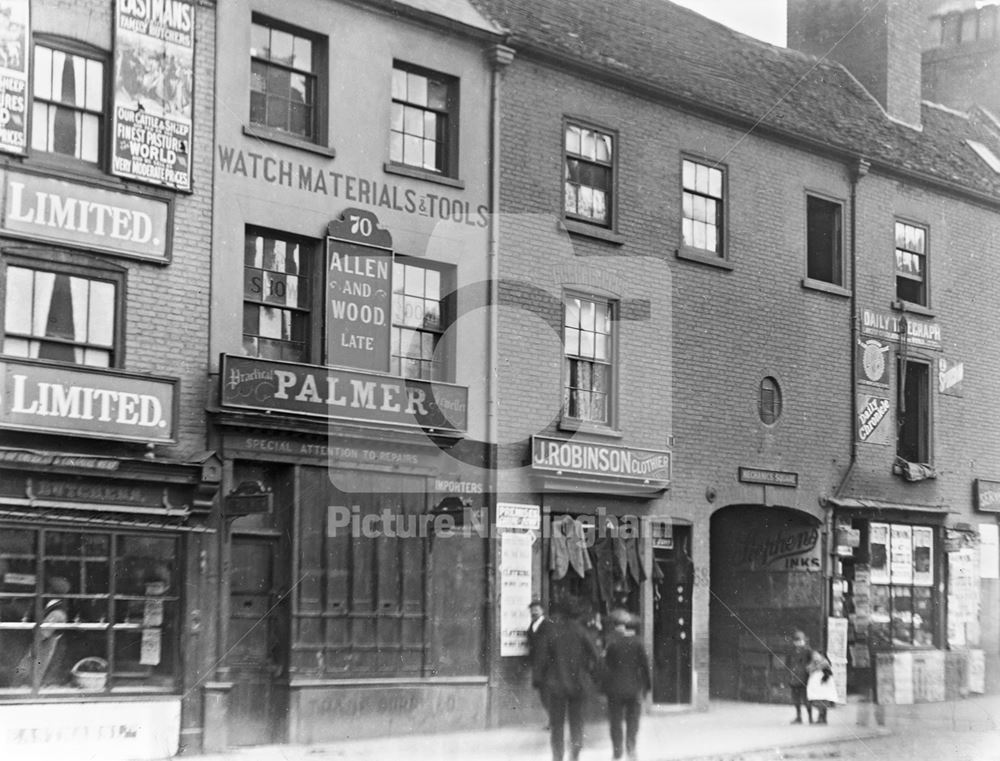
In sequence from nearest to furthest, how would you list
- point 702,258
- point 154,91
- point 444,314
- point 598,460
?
1. point 154,91
2. point 444,314
3. point 598,460
4. point 702,258

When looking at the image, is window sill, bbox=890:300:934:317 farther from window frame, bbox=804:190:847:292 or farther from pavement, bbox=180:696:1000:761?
pavement, bbox=180:696:1000:761

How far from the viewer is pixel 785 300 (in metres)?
24.1

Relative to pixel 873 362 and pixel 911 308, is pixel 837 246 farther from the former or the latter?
pixel 873 362

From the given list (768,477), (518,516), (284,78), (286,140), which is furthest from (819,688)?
(284,78)

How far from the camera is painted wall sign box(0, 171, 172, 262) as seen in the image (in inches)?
592

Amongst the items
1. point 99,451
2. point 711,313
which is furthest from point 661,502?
point 99,451

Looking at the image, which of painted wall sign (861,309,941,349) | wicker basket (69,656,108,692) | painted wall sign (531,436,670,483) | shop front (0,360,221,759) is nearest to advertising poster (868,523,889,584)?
painted wall sign (861,309,941,349)

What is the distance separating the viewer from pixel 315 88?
1827cm

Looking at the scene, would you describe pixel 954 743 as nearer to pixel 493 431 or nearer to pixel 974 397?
pixel 493 431

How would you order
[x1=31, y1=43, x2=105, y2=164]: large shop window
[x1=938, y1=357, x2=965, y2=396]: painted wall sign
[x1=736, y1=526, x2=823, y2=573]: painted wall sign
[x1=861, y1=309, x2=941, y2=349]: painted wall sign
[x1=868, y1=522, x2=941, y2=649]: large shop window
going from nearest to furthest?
A: [x1=31, y1=43, x2=105, y2=164]: large shop window
[x1=736, y1=526, x2=823, y2=573]: painted wall sign
[x1=868, y1=522, x2=941, y2=649]: large shop window
[x1=861, y1=309, x2=941, y2=349]: painted wall sign
[x1=938, y1=357, x2=965, y2=396]: painted wall sign

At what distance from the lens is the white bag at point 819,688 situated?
21.5 m

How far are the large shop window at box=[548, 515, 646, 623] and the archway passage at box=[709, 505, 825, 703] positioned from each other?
305 centimetres

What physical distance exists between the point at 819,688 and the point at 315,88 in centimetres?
1188

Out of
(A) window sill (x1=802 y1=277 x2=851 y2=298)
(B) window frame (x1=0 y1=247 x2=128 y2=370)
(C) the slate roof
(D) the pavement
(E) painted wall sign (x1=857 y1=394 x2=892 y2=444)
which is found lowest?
(D) the pavement
